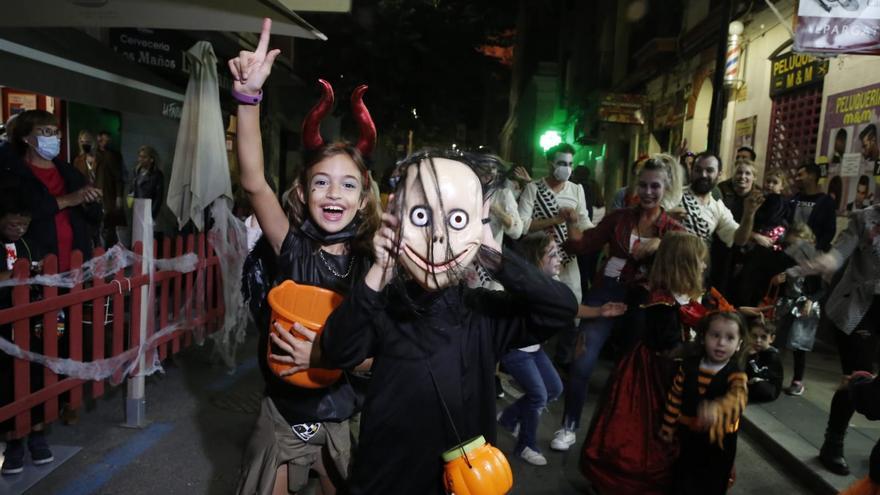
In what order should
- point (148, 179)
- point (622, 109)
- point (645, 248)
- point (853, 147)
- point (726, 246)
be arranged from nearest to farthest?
point (645, 248) → point (726, 246) → point (853, 147) → point (148, 179) → point (622, 109)

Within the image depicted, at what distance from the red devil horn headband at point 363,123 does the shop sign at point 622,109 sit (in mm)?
12504

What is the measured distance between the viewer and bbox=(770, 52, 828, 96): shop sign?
7.80 metres

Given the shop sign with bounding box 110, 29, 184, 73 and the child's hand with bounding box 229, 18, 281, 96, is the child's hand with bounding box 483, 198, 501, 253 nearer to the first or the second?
the child's hand with bounding box 229, 18, 281, 96

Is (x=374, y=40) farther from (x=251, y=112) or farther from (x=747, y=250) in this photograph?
(x=251, y=112)

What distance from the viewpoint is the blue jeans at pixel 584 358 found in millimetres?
4199

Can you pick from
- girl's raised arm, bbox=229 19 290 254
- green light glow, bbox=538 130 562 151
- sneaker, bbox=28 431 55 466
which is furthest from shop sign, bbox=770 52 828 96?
green light glow, bbox=538 130 562 151

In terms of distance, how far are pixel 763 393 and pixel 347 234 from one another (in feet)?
13.9

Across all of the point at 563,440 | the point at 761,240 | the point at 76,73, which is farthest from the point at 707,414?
the point at 76,73

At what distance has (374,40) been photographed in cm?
1376

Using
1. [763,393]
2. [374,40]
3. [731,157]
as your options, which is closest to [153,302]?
[763,393]

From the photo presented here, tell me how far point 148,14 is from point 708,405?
442cm

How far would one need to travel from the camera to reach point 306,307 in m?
2.07

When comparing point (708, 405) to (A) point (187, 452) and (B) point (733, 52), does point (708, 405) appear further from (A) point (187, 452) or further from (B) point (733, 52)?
(B) point (733, 52)

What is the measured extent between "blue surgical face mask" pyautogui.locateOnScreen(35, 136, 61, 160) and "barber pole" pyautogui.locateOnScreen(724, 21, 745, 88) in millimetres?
8399
